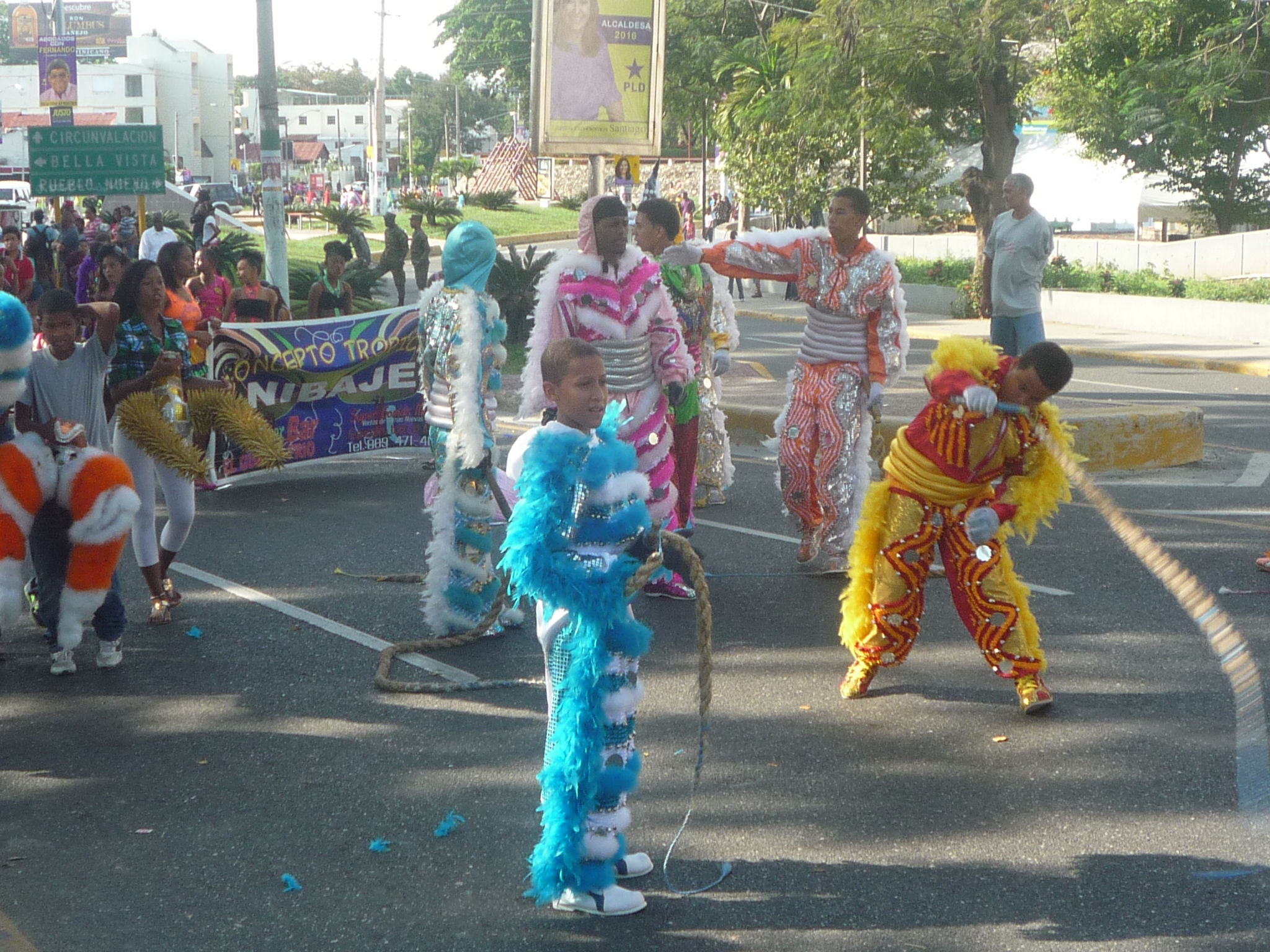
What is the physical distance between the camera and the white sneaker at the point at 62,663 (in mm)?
6258

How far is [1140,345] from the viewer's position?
1934 cm

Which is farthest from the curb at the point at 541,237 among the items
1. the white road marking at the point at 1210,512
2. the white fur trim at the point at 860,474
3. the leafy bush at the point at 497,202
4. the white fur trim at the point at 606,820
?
the white fur trim at the point at 606,820

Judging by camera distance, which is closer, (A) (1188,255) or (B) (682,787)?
(B) (682,787)

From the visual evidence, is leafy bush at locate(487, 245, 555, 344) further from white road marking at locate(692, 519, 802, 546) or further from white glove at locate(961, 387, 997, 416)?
white glove at locate(961, 387, 997, 416)

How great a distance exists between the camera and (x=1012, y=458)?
5559mm

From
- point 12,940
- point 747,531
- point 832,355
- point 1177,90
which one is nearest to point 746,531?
point 747,531

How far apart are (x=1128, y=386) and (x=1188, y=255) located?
32.2 feet

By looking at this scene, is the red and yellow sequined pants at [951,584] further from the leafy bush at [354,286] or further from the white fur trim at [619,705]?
the leafy bush at [354,286]

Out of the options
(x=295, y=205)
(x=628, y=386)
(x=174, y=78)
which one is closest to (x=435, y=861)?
(x=628, y=386)

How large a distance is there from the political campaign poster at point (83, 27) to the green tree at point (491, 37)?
73.7 feet

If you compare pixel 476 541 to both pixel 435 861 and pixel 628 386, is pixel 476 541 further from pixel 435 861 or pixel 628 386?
pixel 435 861

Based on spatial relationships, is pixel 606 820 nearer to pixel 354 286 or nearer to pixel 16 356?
pixel 16 356

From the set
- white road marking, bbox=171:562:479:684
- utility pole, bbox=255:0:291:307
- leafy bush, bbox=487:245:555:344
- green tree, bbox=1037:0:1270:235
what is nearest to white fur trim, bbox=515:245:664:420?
white road marking, bbox=171:562:479:684

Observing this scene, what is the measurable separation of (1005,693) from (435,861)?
2689 millimetres
